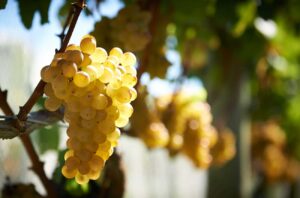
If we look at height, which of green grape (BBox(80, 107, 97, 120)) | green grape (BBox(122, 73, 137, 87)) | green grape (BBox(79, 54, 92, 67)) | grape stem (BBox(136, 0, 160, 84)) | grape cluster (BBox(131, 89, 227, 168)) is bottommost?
grape cluster (BBox(131, 89, 227, 168))

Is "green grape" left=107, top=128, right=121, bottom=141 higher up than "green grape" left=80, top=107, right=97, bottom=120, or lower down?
lower down

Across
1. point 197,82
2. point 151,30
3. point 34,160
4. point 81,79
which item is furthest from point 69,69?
point 197,82

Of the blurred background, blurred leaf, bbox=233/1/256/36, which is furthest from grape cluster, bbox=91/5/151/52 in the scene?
blurred leaf, bbox=233/1/256/36

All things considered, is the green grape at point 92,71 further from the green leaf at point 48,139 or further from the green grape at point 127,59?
the green leaf at point 48,139

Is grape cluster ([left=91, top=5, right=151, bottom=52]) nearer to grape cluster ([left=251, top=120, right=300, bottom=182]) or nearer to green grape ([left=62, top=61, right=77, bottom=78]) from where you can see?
green grape ([left=62, top=61, right=77, bottom=78])

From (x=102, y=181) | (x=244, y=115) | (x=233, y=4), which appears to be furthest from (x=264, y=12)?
(x=244, y=115)

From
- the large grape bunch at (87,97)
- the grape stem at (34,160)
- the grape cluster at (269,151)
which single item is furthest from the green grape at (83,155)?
the grape cluster at (269,151)

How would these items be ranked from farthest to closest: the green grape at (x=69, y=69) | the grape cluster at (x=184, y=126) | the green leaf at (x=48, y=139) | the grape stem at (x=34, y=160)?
1. the grape cluster at (x=184, y=126)
2. the green leaf at (x=48, y=139)
3. the grape stem at (x=34, y=160)
4. the green grape at (x=69, y=69)

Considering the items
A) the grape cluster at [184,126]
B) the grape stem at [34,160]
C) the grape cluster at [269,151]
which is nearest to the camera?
the grape stem at [34,160]

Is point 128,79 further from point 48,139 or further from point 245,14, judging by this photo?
point 245,14
